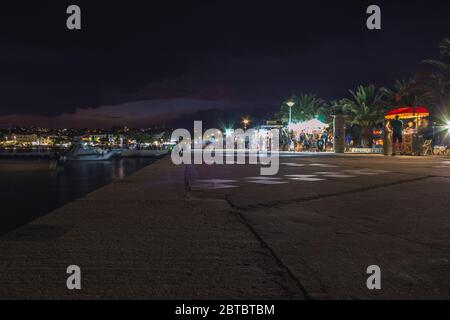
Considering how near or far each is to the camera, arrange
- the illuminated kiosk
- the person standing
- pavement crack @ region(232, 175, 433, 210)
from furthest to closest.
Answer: the illuminated kiosk
the person standing
pavement crack @ region(232, 175, 433, 210)

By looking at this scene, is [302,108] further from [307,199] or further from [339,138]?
[307,199]

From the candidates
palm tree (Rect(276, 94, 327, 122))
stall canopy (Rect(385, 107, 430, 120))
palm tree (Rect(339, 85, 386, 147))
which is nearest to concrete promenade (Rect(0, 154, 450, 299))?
stall canopy (Rect(385, 107, 430, 120))

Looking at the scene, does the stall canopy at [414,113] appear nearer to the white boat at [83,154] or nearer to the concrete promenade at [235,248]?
the white boat at [83,154]

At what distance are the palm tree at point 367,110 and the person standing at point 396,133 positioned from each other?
17992 mm

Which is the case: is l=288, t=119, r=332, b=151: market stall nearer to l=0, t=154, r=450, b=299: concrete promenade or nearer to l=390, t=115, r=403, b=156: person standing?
l=390, t=115, r=403, b=156: person standing

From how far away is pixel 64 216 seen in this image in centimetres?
840

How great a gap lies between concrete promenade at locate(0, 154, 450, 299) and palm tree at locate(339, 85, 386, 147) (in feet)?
146

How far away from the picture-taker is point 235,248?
583 cm

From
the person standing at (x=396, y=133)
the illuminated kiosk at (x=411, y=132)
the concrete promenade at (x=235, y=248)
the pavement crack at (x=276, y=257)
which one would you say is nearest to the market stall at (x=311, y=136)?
the illuminated kiosk at (x=411, y=132)

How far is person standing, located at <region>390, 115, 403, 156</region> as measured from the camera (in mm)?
32469

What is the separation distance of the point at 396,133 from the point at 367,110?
21.1 metres

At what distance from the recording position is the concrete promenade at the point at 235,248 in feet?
13.8

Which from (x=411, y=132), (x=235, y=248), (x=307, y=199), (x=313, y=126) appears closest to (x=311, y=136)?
(x=313, y=126)
